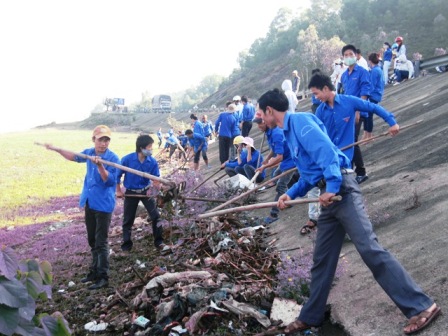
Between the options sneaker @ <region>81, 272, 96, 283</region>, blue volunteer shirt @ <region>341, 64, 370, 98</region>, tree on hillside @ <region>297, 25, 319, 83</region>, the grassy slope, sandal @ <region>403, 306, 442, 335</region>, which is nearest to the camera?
sandal @ <region>403, 306, 442, 335</region>

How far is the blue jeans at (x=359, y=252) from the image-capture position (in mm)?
3408

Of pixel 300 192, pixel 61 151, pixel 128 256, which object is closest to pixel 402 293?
pixel 300 192

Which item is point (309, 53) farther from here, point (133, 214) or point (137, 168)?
point (137, 168)

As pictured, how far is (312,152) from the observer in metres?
3.66

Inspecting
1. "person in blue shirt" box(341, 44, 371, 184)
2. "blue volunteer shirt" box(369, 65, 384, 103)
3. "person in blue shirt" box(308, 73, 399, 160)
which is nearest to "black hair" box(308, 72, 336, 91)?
"person in blue shirt" box(308, 73, 399, 160)

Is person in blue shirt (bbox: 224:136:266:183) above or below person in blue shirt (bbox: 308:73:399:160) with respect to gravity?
below

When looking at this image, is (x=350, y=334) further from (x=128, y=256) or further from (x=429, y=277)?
(x=128, y=256)

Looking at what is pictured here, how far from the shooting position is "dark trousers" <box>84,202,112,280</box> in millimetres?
6066

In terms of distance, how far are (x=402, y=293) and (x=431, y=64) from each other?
1626 cm

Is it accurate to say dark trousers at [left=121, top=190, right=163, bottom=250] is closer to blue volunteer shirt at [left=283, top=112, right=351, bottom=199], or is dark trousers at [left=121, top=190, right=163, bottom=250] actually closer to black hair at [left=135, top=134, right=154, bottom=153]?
black hair at [left=135, top=134, right=154, bottom=153]

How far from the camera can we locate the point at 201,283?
5.00 metres

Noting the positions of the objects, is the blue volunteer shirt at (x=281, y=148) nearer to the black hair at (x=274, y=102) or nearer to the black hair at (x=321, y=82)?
the black hair at (x=321, y=82)

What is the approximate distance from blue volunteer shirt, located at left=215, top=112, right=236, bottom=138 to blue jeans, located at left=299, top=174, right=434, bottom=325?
8669mm

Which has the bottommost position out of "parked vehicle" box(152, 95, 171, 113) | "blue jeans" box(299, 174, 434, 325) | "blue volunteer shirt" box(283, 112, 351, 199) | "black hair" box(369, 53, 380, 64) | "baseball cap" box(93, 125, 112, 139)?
"blue jeans" box(299, 174, 434, 325)
